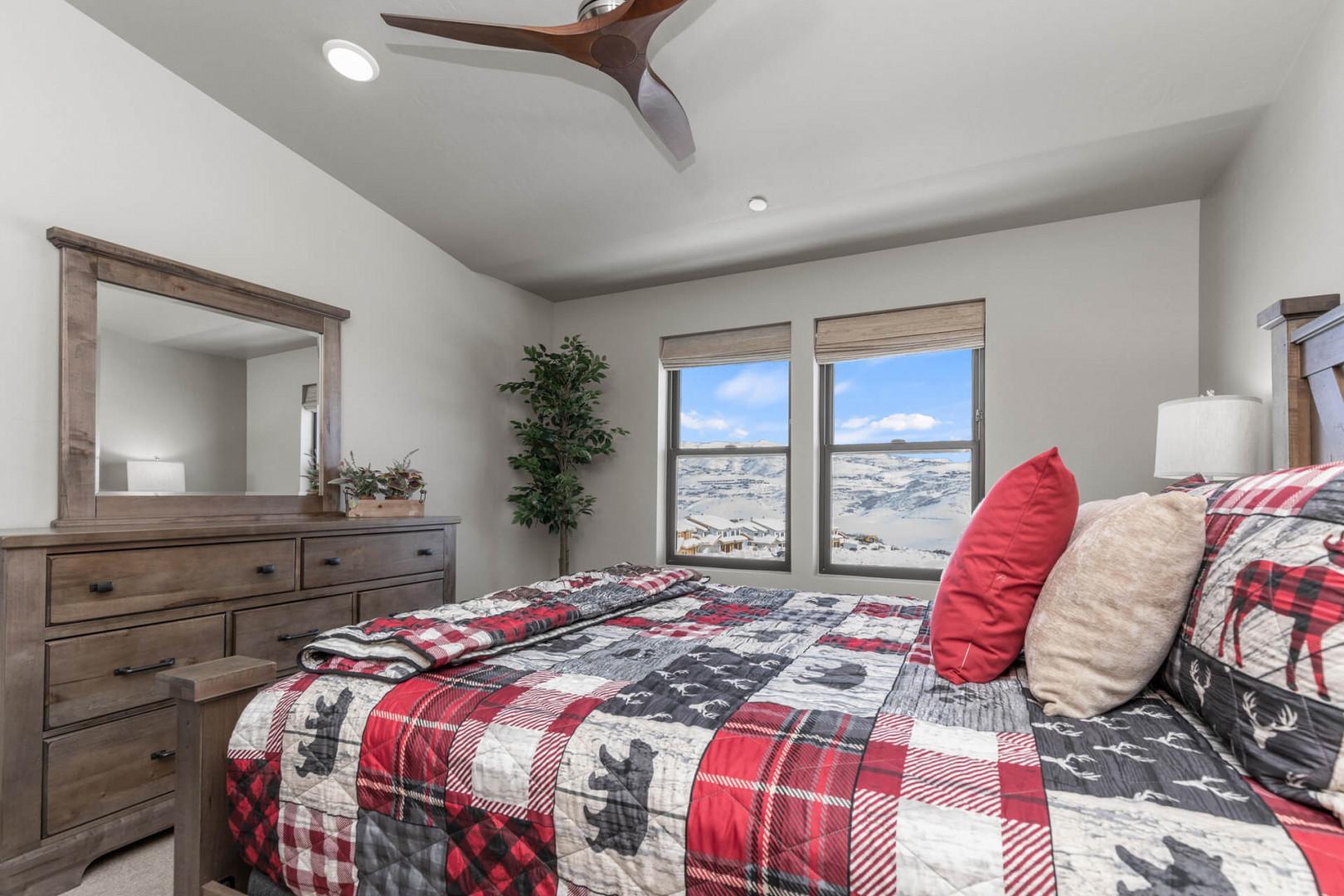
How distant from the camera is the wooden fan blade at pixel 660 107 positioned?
6.24 feet

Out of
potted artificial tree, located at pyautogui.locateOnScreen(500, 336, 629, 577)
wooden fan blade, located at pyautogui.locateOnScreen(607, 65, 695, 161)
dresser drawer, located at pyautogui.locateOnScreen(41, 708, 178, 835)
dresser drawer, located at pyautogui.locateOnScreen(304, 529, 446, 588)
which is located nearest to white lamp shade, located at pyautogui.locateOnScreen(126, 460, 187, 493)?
dresser drawer, located at pyautogui.locateOnScreen(304, 529, 446, 588)

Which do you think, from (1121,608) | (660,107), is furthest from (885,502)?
(1121,608)

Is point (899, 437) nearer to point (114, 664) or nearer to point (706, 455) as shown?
point (706, 455)

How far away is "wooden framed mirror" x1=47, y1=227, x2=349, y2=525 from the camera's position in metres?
2.28

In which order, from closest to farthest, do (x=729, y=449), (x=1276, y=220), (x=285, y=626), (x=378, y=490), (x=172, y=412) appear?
(x=1276, y=220), (x=285, y=626), (x=172, y=412), (x=378, y=490), (x=729, y=449)

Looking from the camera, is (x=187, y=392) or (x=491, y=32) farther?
(x=187, y=392)

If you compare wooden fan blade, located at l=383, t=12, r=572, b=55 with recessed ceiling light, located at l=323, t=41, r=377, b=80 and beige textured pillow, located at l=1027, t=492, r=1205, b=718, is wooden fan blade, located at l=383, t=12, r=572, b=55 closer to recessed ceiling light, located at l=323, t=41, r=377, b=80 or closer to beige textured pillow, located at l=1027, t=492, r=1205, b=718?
recessed ceiling light, located at l=323, t=41, r=377, b=80

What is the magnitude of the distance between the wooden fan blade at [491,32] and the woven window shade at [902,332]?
2.35 m

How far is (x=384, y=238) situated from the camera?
3488mm

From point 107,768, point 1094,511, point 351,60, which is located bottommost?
point 107,768

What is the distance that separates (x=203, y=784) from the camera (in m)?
1.23

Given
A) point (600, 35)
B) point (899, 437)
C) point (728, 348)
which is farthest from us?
point (728, 348)

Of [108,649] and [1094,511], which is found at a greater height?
[1094,511]

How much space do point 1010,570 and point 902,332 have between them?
258 cm
